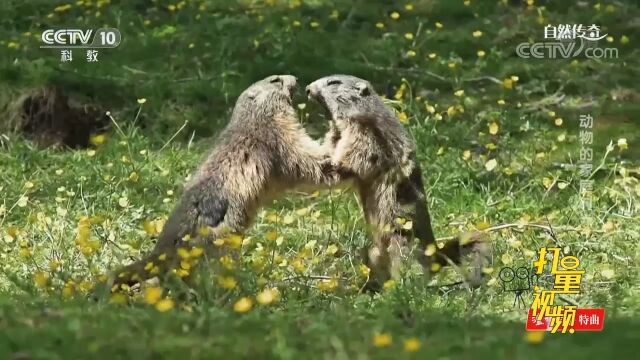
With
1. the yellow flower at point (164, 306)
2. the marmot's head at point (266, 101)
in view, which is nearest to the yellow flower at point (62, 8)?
the marmot's head at point (266, 101)

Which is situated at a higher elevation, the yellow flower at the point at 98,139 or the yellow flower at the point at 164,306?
the yellow flower at the point at 98,139

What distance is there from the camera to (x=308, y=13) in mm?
10305

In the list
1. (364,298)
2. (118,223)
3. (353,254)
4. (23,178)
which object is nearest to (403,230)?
(353,254)

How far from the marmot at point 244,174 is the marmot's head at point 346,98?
7.8 inches

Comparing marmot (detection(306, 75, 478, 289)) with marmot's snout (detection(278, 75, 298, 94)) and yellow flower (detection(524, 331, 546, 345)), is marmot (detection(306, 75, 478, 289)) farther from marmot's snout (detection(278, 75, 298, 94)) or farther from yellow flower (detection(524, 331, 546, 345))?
yellow flower (detection(524, 331, 546, 345))

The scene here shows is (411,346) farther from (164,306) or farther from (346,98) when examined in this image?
(346,98)

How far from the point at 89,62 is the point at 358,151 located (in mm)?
3947

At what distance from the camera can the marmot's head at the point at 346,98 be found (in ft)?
20.0

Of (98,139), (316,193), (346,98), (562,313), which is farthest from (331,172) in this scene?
(562,313)

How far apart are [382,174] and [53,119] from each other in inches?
141

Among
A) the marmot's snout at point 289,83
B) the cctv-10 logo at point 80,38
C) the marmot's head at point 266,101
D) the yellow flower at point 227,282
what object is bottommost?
the yellow flower at point 227,282

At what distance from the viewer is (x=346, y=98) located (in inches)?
243

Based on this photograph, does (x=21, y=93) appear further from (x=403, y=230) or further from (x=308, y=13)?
(x=403, y=230)

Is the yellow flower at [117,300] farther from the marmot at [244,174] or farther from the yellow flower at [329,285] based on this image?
the yellow flower at [329,285]
